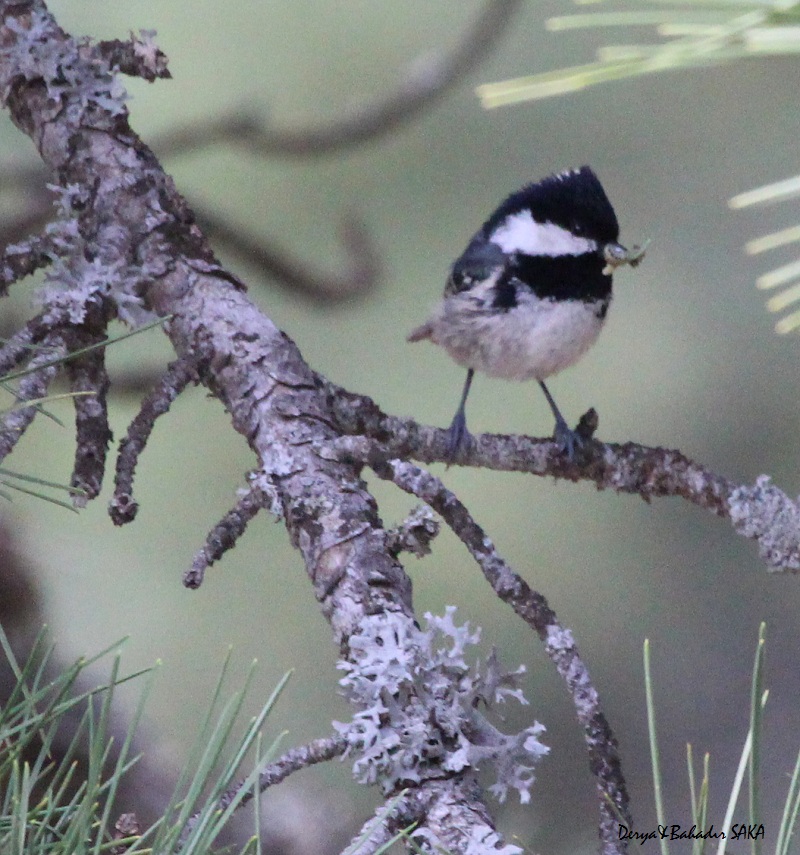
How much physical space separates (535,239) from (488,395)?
226 millimetres

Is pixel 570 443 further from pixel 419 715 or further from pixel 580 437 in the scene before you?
pixel 419 715

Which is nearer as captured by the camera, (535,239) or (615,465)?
(615,465)

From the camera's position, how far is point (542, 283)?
0.72 meters

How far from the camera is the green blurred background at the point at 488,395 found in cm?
85

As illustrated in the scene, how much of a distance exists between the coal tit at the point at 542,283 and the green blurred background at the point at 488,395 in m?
0.18

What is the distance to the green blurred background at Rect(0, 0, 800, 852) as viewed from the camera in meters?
0.85

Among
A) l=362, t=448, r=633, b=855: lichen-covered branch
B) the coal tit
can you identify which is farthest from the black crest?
l=362, t=448, r=633, b=855: lichen-covered branch

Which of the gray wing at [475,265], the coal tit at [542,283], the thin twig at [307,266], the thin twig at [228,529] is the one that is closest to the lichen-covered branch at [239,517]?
the thin twig at [228,529]

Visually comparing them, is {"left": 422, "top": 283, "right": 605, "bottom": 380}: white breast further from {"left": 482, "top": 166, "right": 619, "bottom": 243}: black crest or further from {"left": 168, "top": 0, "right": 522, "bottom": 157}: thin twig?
{"left": 168, "top": 0, "right": 522, "bottom": 157}: thin twig

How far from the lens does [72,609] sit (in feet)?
2.99

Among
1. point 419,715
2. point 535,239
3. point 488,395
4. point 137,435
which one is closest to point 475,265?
point 535,239

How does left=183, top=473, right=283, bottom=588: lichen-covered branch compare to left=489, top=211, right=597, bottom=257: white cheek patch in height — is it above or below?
below

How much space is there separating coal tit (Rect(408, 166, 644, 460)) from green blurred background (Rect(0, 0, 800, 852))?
0.58 ft

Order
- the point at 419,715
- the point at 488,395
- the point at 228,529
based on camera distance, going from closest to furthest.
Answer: the point at 419,715
the point at 228,529
the point at 488,395
